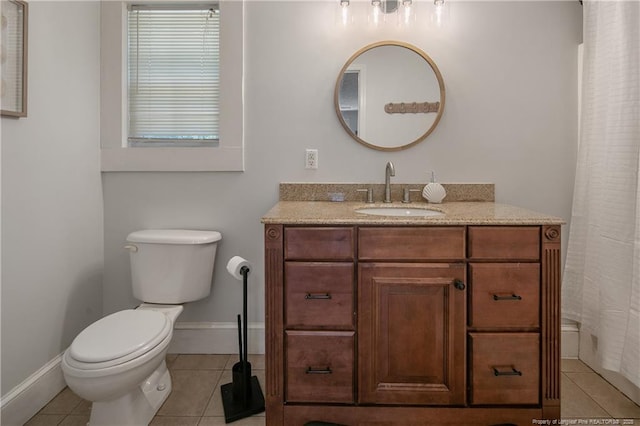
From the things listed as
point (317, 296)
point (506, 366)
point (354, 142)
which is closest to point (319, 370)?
point (317, 296)

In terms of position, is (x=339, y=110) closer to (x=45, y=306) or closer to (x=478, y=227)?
(x=478, y=227)

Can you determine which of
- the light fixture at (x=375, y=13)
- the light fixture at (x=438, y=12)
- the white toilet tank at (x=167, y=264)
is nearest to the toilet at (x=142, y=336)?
the white toilet tank at (x=167, y=264)

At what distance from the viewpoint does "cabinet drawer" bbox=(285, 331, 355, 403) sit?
4.63 feet

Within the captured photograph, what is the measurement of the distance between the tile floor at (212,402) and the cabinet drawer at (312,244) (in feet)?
2.55

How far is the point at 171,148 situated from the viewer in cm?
206

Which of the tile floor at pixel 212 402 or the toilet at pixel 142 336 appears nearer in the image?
the toilet at pixel 142 336

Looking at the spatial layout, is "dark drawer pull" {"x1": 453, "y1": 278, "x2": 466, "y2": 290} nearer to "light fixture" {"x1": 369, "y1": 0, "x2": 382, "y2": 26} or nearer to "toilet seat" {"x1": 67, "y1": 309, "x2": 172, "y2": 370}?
"toilet seat" {"x1": 67, "y1": 309, "x2": 172, "y2": 370}

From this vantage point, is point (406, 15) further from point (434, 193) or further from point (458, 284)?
point (458, 284)

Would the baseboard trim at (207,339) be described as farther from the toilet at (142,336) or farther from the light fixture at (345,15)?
the light fixture at (345,15)

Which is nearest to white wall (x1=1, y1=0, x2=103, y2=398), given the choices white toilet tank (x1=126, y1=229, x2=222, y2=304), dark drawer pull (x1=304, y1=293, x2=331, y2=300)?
white toilet tank (x1=126, y1=229, x2=222, y2=304)

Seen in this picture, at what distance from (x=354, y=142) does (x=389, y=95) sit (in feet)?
1.03

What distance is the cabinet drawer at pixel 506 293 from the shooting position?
1.39 metres

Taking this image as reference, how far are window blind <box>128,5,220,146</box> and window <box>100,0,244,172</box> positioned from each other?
5 centimetres

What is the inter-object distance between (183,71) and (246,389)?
1.74 meters
